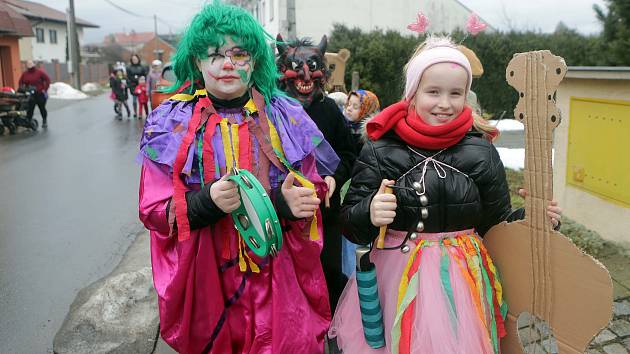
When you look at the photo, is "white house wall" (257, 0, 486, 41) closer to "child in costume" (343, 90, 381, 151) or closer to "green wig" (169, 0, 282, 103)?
"child in costume" (343, 90, 381, 151)

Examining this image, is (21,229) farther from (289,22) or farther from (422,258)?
(289,22)

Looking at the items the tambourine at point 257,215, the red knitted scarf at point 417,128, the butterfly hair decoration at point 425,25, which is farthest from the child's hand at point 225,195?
the butterfly hair decoration at point 425,25

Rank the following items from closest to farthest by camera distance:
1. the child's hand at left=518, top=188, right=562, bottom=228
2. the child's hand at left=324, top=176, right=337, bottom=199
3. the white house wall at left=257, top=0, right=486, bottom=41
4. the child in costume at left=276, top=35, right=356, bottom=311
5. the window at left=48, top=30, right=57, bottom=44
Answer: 1. the child's hand at left=518, top=188, right=562, bottom=228
2. the child's hand at left=324, top=176, right=337, bottom=199
3. the child in costume at left=276, top=35, right=356, bottom=311
4. the white house wall at left=257, top=0, right=486, bottom=41
5. the window at left=48, top=30, right=57, bottom=44

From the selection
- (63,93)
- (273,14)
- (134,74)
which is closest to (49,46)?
(63,93)

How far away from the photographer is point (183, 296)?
7.58 ft

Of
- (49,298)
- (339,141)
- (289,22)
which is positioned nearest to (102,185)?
(49,298)

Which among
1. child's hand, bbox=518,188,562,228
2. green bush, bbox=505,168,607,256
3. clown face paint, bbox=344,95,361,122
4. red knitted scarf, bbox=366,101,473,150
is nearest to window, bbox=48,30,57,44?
clown face paint, bbox=344,95,361,122

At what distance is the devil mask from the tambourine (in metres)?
1.29

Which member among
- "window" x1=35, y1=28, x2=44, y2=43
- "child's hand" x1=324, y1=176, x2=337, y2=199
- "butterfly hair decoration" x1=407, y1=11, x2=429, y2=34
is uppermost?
"window" x1=35, y1=28, x2=44, y2=43

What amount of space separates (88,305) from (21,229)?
8.95 ft

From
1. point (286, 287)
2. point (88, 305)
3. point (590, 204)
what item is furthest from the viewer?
point (590, 204)

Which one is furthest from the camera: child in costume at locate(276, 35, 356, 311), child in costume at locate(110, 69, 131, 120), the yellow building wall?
child in costume at locate(110, 69, 131, 120)

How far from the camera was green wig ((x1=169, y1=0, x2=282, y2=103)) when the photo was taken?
90.1 inches

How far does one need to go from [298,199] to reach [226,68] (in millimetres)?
620
